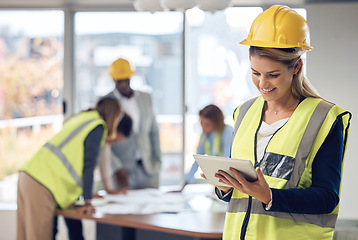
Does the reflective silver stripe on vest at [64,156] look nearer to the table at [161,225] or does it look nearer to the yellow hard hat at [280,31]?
the table at [161,225]

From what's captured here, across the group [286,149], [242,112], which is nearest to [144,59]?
[242,112]

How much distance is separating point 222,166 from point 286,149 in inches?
8.1

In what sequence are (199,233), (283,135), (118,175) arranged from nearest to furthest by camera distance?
(283,135) → (199,233) → (118,175)

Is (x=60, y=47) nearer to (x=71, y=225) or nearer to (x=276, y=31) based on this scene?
(x=71, y=225)

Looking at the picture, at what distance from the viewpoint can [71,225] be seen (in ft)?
10.8

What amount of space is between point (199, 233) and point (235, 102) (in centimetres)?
254

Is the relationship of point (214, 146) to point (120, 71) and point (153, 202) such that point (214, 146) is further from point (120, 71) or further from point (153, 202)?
point (120, 71)

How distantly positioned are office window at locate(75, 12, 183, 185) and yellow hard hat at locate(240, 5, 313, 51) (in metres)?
3.30

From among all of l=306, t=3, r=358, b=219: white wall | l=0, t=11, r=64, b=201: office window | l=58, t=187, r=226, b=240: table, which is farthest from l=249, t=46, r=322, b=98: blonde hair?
l=0, t=11, r=64, b=201: office window

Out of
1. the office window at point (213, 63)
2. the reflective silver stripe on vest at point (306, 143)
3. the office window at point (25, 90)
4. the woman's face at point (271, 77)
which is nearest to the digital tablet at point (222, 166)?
the reflective silver stripe on vest at point (306, 143)

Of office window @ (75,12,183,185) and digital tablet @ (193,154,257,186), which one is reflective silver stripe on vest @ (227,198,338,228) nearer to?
digital tablet @ (193,154,257,186)

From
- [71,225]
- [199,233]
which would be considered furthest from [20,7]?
[199,233]

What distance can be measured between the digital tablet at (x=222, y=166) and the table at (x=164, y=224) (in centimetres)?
102

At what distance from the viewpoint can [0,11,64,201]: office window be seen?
5.12 metres
